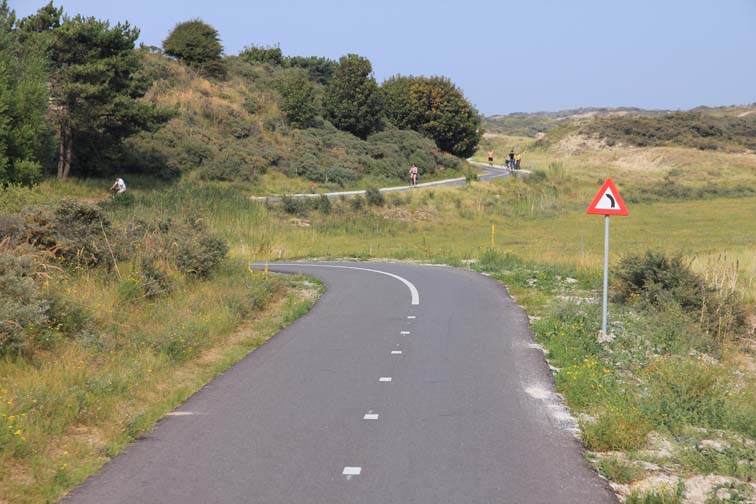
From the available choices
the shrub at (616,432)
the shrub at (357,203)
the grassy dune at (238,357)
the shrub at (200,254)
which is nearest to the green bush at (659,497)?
the grassy dune at (238,357)

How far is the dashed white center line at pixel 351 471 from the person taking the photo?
6.61m

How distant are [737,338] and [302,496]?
41.2 ft

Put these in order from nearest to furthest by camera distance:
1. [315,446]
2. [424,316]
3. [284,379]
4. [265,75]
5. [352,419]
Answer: [315,446] < [352,419] < [284,379] < [424,316] < [265,75]

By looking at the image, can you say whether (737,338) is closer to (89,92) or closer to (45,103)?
(45,103)

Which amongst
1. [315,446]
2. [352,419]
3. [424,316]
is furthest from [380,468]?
[424,316]

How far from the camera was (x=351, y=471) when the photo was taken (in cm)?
669

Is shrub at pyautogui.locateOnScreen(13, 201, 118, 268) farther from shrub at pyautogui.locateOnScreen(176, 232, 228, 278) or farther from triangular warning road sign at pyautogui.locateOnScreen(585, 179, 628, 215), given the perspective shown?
triangular warning road sign at pyautogui.locateOnScreen(585, 179, 628, 215)

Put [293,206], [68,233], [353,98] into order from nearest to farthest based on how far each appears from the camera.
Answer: [68,233], [293,206], [353,98]

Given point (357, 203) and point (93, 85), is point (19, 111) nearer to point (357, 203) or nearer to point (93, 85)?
point (93, 85)

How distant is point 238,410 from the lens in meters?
8.75

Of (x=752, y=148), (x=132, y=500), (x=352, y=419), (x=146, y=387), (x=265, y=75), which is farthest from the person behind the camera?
(x=752, y=148)

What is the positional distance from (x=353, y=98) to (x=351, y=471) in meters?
70.6

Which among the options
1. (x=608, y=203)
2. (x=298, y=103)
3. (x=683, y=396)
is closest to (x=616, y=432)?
(x=683, y=396)

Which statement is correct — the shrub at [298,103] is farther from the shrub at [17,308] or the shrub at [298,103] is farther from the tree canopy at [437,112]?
the shrub at [17,308]
